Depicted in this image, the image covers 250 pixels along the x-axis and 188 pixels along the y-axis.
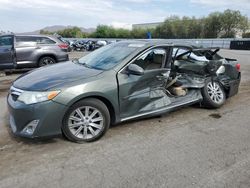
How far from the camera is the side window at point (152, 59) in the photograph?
4.89 m

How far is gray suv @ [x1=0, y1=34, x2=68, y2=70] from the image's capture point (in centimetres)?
1069

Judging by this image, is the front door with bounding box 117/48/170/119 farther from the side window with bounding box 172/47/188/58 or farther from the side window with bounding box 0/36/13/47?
the side window with bounding box 0/36/13/47

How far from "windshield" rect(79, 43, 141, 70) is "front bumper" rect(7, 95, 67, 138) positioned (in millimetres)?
1170

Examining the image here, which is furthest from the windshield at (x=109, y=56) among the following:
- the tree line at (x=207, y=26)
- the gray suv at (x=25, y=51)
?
the tree line at (x=207, y=26)

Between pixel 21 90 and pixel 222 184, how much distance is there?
2.96 metres

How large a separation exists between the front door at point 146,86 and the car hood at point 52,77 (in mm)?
522

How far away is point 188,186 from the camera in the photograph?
123 inches

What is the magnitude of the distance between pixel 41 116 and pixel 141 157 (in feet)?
4.84

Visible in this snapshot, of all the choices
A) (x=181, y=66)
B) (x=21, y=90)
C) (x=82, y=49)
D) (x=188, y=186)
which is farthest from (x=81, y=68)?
(x=82, y=49)

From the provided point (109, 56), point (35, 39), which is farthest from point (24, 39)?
point (109, 56)

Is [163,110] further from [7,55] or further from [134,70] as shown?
[7,55]

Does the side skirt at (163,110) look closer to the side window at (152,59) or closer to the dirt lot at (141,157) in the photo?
the dirt lot at (141,157)

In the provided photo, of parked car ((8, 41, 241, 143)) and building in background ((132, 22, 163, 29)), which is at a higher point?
building in background ((132, 22, 163, 29))

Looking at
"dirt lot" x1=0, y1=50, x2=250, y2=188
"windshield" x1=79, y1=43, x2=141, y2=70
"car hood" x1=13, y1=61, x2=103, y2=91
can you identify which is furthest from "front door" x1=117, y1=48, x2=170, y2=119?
"car hood" x1=13, y1=61, x2=103, y2=91
